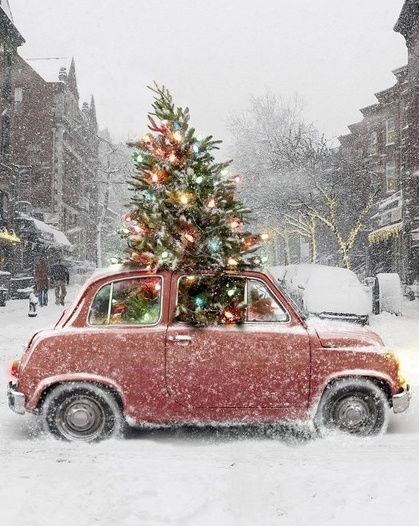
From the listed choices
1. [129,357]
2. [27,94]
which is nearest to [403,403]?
[129,357]

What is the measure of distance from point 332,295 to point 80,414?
1059 cm

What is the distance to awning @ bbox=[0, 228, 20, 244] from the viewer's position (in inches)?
1039

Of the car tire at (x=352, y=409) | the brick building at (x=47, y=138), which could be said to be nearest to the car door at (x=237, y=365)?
the car tire at (x=352, y=409)

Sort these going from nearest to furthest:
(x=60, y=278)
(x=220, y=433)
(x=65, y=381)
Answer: (x=65, y=381) < (x=220, y=433) < (x=60, y=278)

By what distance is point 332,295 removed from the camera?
1519 centimetres

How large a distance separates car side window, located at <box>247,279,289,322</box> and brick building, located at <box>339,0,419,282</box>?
21465 mm

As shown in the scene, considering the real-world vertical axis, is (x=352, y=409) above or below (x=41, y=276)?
below

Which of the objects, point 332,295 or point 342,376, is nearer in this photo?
point 342,376

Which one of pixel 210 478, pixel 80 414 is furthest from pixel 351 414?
pixel 80 414

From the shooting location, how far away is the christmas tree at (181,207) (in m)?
5.88

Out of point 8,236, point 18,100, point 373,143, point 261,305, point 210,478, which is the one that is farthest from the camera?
point 373,143

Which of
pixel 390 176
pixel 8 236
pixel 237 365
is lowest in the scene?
pixel 237 365

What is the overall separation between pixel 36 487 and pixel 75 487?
282 mm

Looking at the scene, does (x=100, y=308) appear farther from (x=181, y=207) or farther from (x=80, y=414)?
(x=181, y=207)
